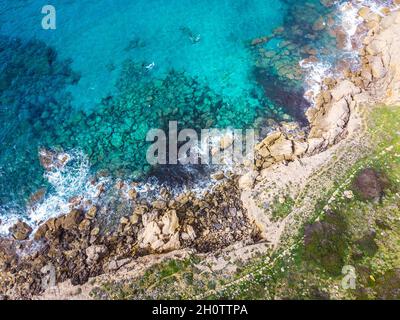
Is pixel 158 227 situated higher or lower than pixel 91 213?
lower

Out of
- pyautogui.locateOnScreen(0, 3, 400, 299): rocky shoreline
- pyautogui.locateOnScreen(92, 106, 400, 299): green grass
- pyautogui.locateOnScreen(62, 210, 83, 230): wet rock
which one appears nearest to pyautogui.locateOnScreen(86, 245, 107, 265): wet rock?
pyautogui.locateOnScreen(0, 3, 400, 299): rocky shoreline

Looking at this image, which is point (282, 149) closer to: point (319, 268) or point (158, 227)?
point (319, 268)

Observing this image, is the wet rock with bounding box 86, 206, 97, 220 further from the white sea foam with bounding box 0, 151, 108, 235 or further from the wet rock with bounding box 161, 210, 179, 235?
the wet rock with bounding box 161, 210, 179, 235

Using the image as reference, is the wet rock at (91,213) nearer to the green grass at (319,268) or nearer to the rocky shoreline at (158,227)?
the rocky shoreline at (158,227)

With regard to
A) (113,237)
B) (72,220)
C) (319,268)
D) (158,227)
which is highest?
(72,220)

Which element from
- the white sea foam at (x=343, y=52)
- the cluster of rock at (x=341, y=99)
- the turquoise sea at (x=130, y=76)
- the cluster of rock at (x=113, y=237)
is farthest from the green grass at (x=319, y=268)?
the white sea foam at (x=343, y=52)

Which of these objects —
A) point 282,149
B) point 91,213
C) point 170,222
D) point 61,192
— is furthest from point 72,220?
point 282,149
